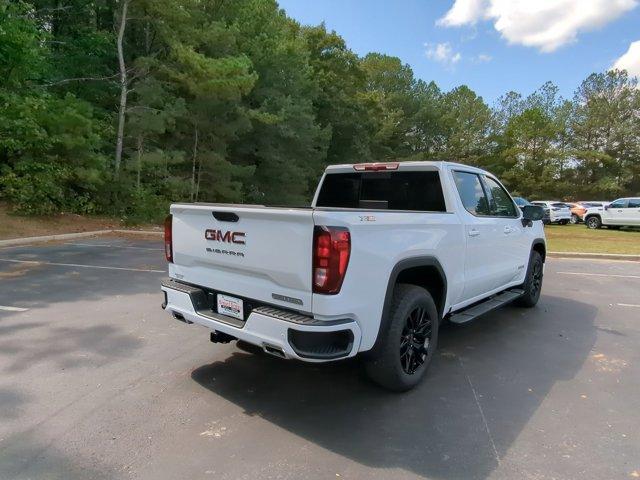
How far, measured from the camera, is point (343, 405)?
3.54m

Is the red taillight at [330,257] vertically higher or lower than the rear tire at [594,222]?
higher

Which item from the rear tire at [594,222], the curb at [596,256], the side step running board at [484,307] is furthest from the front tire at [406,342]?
the rear tire at [594,222]

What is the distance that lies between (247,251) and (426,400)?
71.6 inches

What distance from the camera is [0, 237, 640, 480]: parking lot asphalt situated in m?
2.77

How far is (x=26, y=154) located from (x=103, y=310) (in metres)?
12.0

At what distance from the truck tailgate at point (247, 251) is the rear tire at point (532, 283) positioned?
4266mm

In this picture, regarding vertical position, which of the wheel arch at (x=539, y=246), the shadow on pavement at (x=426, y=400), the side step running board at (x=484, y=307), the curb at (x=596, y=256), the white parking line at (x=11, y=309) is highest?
the wheel arch at (x=539, y=246)

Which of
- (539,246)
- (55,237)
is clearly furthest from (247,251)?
(55,237)

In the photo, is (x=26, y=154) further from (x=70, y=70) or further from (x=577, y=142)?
(x=577, y=142)

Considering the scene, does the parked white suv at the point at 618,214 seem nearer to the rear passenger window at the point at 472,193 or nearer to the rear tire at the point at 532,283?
the rear tire at the point at 532,283

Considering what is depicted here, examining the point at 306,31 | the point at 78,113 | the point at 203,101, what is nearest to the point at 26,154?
the point at 78,113

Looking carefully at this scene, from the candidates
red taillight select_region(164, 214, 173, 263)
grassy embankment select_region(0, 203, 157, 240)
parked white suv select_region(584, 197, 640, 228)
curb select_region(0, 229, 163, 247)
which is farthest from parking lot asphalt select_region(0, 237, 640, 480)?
parked white suv select_region(584, 197, 640, 228)

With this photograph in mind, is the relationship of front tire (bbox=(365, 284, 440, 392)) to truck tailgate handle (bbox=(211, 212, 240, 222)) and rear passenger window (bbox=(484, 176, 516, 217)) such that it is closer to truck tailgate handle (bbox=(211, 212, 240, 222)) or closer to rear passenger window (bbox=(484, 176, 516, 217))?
truck tailgate handle (bbox=(211, 212, 240, 222))

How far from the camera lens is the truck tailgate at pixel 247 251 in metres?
3.07
